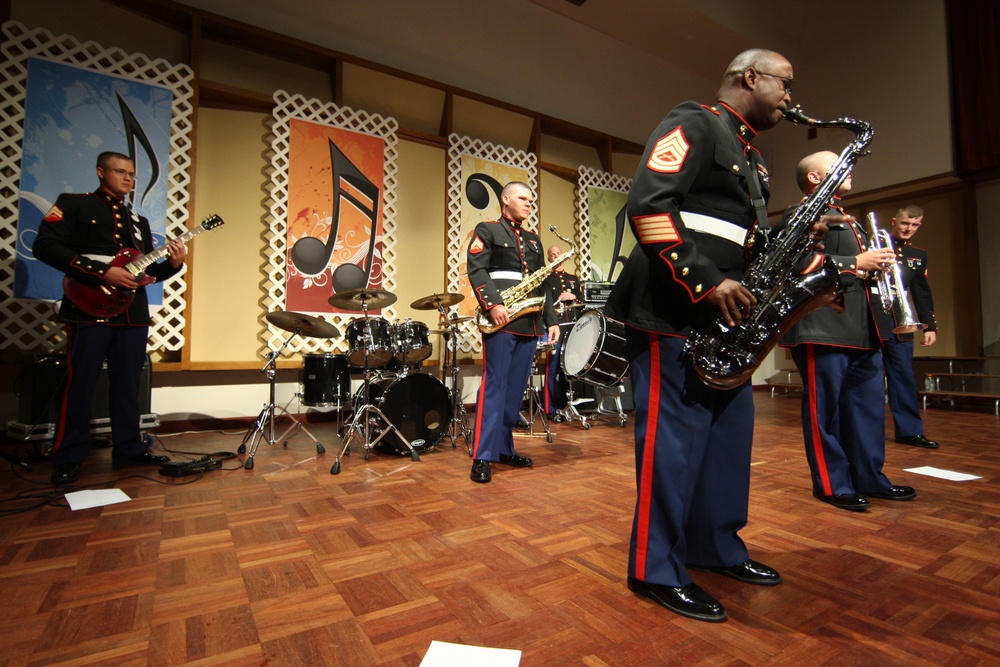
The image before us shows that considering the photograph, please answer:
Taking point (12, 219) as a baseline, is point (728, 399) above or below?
below

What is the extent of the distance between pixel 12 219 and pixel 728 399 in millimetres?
4275

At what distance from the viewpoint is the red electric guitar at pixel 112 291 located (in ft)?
8.11

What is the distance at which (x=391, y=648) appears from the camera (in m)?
1.05

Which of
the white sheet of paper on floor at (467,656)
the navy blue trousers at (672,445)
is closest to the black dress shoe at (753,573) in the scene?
the navy blue trousers at (672,445)

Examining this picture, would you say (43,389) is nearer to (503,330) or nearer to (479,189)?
(503,330)

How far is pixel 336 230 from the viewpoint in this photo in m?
4.40

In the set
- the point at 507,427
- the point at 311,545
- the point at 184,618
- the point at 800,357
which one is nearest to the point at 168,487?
the point at 311,545

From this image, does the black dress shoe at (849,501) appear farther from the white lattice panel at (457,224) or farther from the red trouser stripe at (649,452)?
the white lattice panel at (457,224)

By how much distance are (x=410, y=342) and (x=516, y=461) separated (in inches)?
40.6

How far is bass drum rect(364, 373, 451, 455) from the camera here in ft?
9.98

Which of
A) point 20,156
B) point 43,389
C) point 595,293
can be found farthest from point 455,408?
point 20,156

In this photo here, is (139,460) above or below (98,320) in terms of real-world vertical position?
below

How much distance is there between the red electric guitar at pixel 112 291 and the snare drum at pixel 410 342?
1261 millimetres

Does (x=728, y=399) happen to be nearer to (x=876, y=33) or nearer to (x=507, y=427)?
(x=507, y=427)
